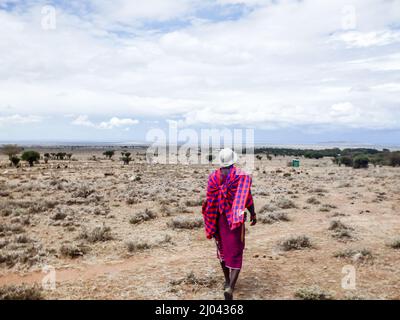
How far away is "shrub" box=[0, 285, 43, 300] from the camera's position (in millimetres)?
6062

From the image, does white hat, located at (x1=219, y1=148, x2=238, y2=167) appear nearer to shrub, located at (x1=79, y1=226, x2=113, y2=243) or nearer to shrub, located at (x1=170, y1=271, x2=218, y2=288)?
shrub, located at (x1=170, y1=271, x2=218, y2=288)

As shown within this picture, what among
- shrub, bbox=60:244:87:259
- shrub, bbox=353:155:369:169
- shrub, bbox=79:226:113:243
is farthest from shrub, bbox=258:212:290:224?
shrub, bbox=353:155:369:169

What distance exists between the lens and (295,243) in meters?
9.22

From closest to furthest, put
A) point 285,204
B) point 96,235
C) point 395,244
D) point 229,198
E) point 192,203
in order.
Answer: point 229,198
point 395,244
point 96,235
point 285,204
point 192,203

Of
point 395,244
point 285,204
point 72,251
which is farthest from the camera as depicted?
point 285,204

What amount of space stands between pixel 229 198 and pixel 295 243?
4145 mm

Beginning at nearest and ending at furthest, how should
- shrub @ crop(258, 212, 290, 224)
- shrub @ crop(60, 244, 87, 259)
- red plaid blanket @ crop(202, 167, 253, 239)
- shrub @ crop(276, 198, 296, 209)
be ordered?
1. red plaid blanket @ crop(202, 167, 253, 239)
2. shrub @ crop(60, 244, 87, 259)
3. shrub @ crop(258, 212, 290, 224)
4. shrub @ crop(276, 198, 296, 209)

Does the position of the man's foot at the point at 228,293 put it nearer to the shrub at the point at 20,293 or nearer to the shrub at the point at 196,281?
the shrub at the point at 196,281

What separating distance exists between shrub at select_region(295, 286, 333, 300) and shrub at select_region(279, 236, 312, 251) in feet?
8.81

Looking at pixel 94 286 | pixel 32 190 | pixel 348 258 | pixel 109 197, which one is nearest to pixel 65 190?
pixel 32 190

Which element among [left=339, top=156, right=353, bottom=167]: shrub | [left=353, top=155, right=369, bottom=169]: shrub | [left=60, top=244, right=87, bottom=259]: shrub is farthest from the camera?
[left=339, top=156, right=353, bottom=167]: shrub
